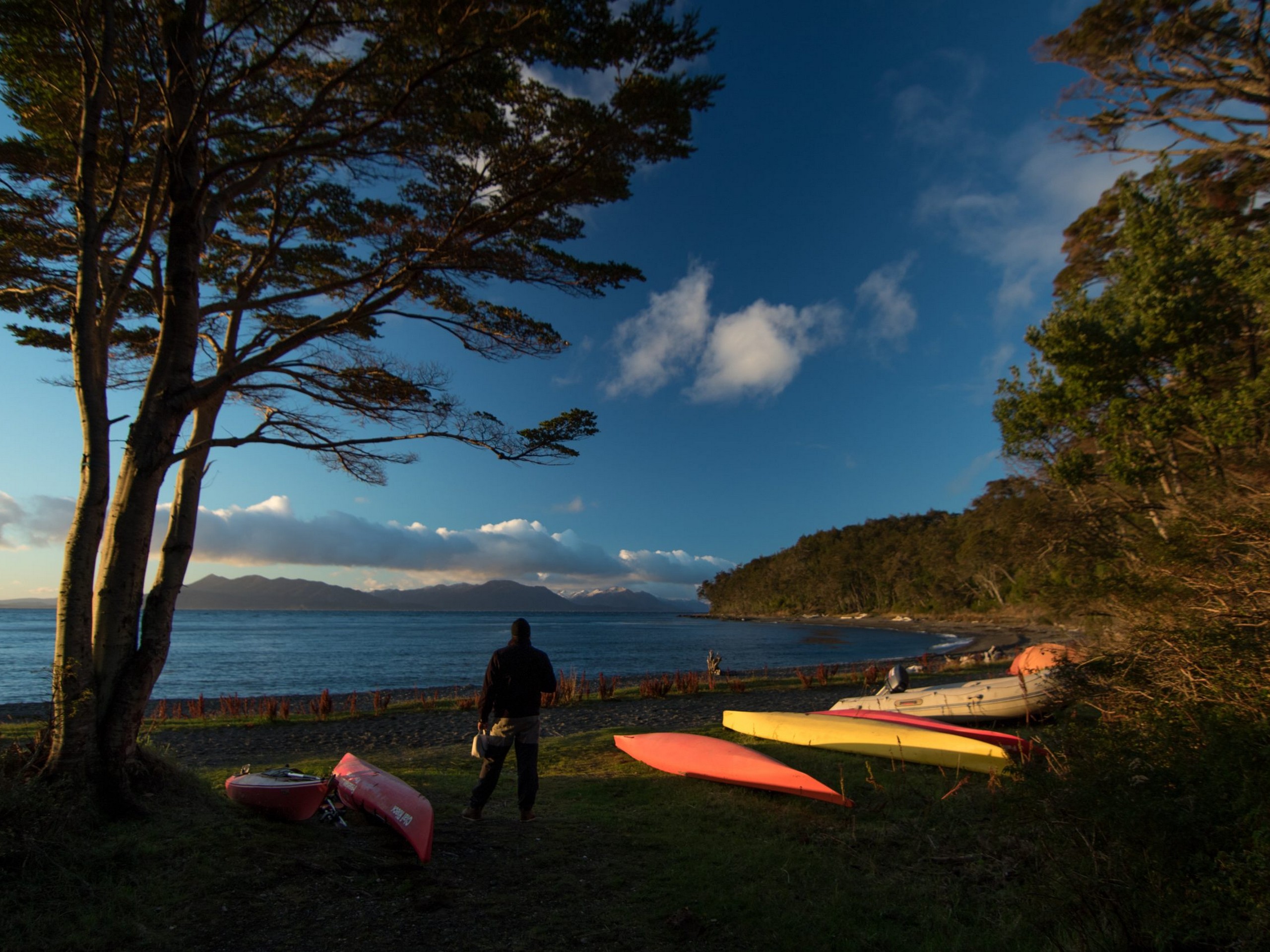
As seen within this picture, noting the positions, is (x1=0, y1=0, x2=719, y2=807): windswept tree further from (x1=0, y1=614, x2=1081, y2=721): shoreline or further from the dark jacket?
(x1=0, y1=614, x2=1081, y2=721): shoreline

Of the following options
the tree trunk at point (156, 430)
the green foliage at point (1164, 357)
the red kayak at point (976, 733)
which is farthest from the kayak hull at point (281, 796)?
the green foliage at point (1164, 357)

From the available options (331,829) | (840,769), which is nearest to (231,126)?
(331,829)

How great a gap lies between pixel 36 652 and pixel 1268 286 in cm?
5161

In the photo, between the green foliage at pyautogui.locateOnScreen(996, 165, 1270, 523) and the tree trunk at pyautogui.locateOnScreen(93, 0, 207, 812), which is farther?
the green foliage at pyautogui.locateOnScreen(996, 165, 1270, 523)

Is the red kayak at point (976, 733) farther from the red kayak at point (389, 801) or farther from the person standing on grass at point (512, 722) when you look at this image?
the red kayak at point (389, 801)

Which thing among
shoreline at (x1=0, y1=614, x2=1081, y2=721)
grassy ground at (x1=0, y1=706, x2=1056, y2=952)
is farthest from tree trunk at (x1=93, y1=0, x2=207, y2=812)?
shoreline at (x1=0, y1=614, x2=1081, y2=721)

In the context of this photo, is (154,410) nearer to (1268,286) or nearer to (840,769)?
(840,769)

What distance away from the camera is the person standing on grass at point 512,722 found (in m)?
4.91

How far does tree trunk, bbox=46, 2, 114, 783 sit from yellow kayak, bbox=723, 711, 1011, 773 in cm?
722

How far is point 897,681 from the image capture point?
1074 centimetres

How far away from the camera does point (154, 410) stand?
15.0 feet

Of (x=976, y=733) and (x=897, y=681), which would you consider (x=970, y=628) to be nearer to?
(x=897, y=681)

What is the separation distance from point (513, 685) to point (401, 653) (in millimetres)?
36284

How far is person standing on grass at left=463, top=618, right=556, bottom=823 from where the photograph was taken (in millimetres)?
4910
